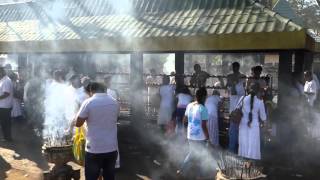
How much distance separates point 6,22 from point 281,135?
8.72m

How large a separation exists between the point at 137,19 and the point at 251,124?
3579 mm

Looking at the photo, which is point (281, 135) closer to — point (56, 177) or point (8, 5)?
point (56, 177)

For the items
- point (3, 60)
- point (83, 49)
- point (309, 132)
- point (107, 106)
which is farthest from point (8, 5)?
point (309, 132)

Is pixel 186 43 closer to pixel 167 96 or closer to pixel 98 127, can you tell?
pixel 167 96

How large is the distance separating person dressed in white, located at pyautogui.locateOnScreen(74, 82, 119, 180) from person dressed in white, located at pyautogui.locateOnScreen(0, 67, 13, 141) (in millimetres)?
4964

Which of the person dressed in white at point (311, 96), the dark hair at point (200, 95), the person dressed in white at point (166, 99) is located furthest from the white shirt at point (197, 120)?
the person dressed in white at point (311, 96)

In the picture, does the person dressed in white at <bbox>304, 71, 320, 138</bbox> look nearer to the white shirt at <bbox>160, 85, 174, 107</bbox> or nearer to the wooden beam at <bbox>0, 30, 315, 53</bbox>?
the wooden beam at <bbox>0, 30, 315, 53</bbox>

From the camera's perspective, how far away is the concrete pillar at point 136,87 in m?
9.59

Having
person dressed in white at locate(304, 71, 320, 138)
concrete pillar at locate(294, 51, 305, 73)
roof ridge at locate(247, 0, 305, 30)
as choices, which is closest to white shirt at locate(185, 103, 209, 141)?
roof ridge at locate(247, 0, 305, 30)

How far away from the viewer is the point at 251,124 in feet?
22.9

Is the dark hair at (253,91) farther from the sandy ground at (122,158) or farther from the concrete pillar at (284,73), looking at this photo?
the sandy ground at (122,158)

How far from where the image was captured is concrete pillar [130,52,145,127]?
31.5ft

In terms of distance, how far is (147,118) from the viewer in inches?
396

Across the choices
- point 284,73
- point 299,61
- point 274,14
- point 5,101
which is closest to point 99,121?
point 274,14
